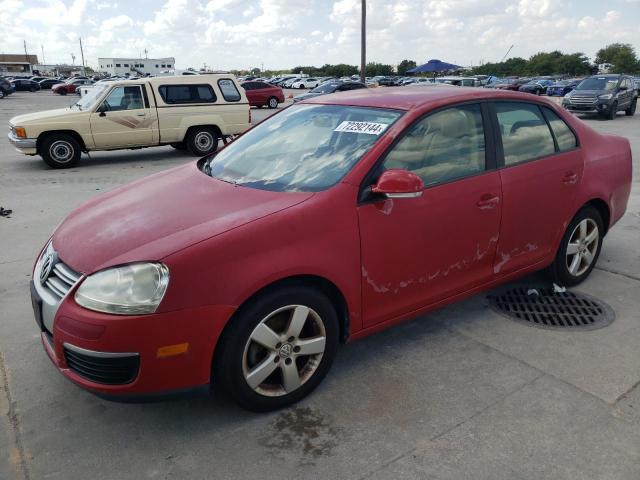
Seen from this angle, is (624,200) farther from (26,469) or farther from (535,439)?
(26,469)

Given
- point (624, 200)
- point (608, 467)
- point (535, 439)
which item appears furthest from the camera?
point (624, 200)

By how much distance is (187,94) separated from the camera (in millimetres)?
11445

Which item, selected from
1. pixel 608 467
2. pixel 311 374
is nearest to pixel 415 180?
pixel 311 374

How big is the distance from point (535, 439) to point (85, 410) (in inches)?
90.5

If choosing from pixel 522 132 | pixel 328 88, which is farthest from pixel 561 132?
pixel 328 88

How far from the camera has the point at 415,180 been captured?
278 centimetres

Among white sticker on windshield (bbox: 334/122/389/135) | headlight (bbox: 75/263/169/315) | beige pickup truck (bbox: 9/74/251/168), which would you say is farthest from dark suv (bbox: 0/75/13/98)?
headlight (bbox: 75/263/169/315)

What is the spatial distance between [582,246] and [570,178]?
2.19 feet

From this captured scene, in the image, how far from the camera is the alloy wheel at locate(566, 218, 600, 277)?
4230 mm

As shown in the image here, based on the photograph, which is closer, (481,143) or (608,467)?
(608,467)

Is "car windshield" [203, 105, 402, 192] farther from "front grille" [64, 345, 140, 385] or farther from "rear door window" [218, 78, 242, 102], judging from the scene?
"rear door window" [218, 78, 242, 102]

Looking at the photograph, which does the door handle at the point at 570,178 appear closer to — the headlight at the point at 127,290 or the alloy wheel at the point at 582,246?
the alloy wheel at the point at 582,246

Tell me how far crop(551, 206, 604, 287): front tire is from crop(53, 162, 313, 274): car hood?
241 centimetres

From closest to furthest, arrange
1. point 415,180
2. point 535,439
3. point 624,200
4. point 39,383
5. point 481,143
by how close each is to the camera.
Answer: point 535,439 → point 415,180 → point 39,383 → point 481,143 → point 624,200
